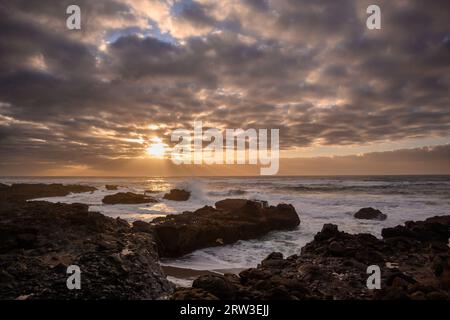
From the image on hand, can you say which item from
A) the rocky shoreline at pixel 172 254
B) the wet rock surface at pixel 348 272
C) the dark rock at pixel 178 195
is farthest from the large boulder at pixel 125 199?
the wet rock surface at pixel 348 272

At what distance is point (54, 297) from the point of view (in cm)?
652

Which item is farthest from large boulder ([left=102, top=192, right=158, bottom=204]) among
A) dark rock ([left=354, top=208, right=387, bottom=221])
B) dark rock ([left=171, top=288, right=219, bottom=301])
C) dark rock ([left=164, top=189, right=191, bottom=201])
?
dark rock ([left=171, top=288, right=219, bottom=301])

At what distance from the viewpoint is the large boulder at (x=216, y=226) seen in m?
15.5

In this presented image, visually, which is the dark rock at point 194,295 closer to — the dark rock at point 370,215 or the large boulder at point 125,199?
the dark rock at point 370,215

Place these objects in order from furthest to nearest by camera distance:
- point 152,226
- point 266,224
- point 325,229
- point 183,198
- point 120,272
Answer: point 183,198
point 266,224
point 152,226
point 325,229
point 120,272

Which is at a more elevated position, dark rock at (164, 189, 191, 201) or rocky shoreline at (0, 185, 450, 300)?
rocky shoreline at (0, 185, 450, 300)

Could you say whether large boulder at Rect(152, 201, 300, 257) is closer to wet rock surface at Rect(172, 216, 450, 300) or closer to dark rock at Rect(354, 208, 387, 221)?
wet rock surface at Rect(172, 216, 450, 300)

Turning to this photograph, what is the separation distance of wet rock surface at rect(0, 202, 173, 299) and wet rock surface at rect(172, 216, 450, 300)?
1.43 meters

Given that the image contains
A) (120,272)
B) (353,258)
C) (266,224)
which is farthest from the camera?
(266,224)

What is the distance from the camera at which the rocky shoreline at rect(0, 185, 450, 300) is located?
685cm

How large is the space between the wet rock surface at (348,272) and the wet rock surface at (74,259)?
4.70ft
